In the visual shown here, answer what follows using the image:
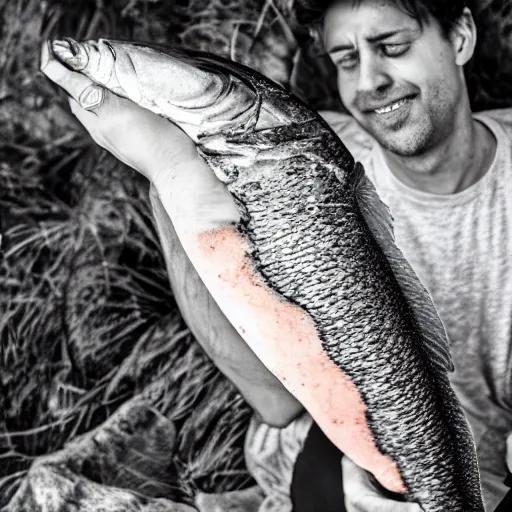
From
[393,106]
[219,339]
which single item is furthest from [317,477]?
[393,106]

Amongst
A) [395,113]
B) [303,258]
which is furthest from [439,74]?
[303,258]

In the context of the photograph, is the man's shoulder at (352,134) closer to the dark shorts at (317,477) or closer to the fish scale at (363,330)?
the fish scale at (363,330)

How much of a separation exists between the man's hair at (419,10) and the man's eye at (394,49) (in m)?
0.05

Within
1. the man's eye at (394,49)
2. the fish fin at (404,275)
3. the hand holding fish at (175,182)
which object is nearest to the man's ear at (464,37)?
the man's eye at (394,49)

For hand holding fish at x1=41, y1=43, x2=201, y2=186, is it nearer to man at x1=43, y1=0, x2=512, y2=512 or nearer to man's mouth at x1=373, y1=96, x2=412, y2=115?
man at x1=43, y1=0, x2=512, y2=512

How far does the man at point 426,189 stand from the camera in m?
1.07

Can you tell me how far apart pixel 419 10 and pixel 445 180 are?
271mm

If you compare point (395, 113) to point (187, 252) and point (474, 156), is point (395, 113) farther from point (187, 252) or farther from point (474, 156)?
point (187, 252)

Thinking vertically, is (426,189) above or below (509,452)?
above

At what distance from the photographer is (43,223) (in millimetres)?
1190

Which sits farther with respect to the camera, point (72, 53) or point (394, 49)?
point (394, 49)

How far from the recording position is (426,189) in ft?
3.71

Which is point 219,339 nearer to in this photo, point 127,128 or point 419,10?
point 127,128

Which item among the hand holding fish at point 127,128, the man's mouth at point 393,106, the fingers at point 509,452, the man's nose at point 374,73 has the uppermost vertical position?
the man's nose at point 374,73
